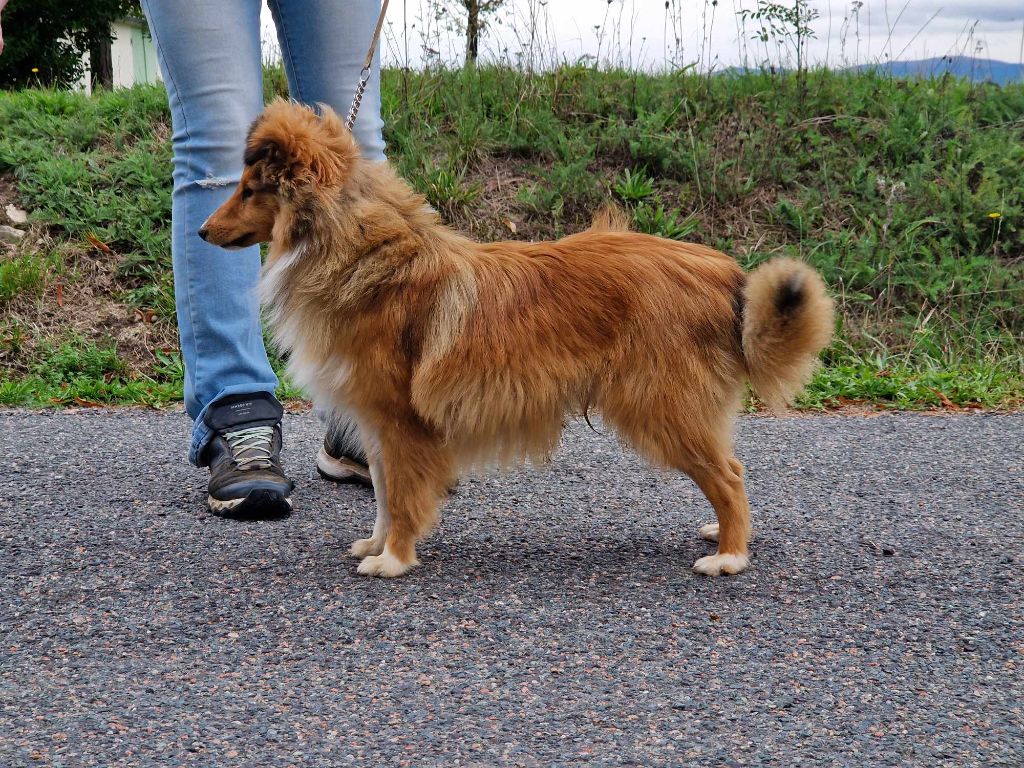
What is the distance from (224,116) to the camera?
3.36 meters

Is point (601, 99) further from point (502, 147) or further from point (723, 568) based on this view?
point (723, 568)

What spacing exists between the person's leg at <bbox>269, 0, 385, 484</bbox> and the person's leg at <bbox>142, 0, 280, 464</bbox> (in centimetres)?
13

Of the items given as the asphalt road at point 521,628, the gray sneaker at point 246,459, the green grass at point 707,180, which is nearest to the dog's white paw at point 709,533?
the asphalt road at point 521,628

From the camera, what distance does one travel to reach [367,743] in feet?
6.52

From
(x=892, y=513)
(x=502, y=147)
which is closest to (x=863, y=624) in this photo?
(x=892, y=513)

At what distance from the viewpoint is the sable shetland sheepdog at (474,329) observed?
287 cm

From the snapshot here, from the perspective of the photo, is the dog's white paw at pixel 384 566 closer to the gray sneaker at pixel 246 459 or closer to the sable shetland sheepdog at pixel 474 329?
the sable shetland sheepdog at pixel 474 329

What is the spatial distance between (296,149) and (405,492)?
105 centimetres

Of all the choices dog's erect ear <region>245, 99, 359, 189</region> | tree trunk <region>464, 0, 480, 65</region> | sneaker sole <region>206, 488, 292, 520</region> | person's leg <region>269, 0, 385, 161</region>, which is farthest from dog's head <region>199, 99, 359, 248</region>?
tree trunk <region>464, 0, 480, 65</region>

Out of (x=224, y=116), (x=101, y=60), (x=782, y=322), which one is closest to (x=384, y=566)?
(x=782, y=322)

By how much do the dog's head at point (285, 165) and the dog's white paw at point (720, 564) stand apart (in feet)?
5.10

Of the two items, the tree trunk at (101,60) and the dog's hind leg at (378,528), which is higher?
the tree trunk at (101,60)

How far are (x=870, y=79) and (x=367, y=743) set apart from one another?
798cm

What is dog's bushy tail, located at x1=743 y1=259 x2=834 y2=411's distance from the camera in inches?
109
